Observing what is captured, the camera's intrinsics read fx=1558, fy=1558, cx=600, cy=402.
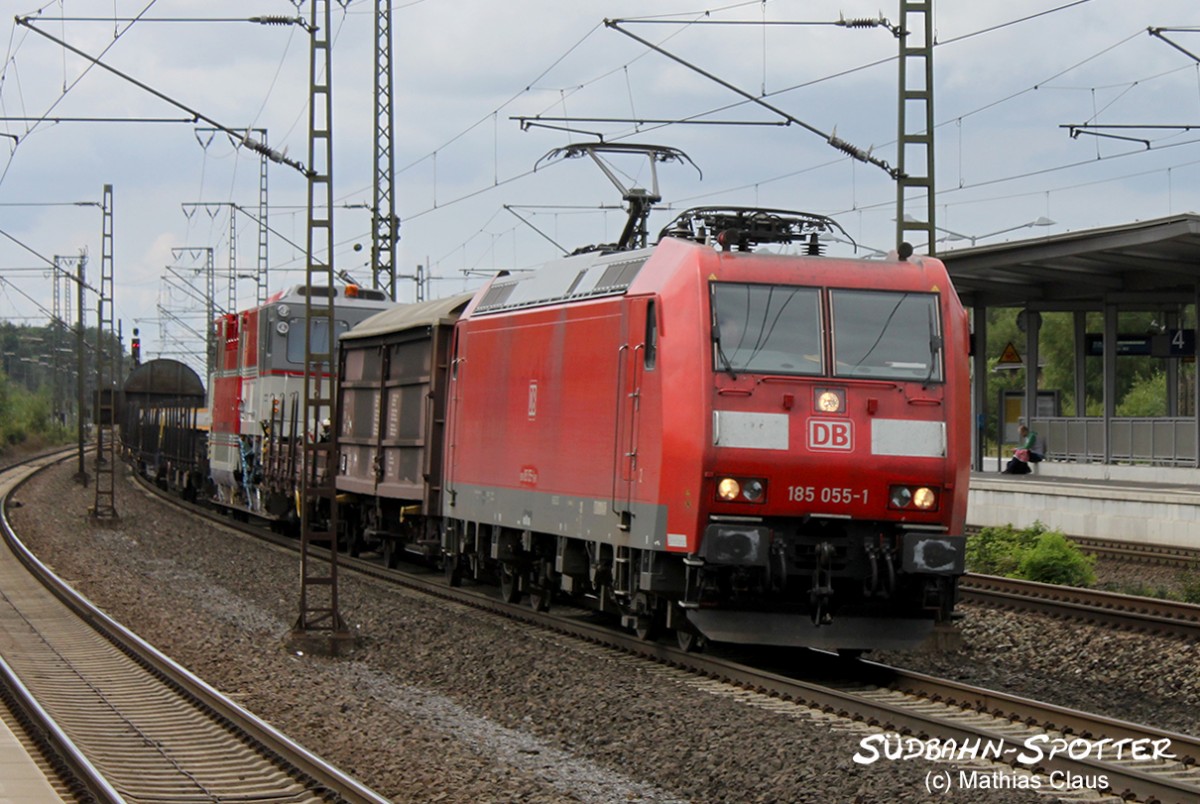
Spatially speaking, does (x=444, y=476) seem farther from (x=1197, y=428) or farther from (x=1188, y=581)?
(x=1197, y=428)

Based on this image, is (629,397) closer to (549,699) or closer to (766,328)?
(766,328)

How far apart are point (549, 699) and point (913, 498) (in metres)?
3.31

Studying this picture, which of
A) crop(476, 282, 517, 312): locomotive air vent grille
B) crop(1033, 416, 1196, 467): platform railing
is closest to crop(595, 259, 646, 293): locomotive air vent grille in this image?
crop(476, 282, 517, 312): locomotive air vent grille

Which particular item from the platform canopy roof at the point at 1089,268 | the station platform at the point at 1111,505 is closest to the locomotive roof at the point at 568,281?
the station platform at the point at 1111,505

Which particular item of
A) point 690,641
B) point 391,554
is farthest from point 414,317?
point 690,641

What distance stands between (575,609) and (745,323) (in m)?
5.97

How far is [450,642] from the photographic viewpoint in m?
15.1

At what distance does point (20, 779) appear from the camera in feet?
29.7

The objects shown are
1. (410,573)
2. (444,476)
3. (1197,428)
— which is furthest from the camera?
(1197,428)

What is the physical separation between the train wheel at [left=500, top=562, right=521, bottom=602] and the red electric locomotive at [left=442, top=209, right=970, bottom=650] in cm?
410

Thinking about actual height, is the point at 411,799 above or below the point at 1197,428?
below

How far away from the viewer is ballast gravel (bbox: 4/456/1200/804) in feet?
29.7

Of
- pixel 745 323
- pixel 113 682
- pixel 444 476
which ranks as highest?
pixel 745 323

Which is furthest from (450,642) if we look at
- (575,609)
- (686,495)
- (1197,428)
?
(1197,428)
